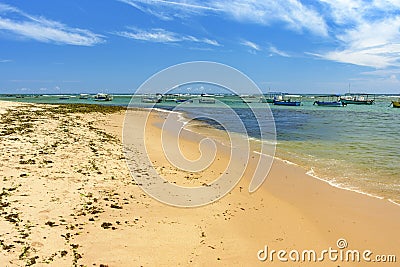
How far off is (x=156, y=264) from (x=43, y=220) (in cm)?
285

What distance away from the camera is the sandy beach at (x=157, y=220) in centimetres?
604

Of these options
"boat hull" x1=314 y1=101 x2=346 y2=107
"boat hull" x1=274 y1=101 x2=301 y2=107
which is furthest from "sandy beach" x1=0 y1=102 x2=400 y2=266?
"boat hull" x1=314 y1=101 x2=346 y2=107

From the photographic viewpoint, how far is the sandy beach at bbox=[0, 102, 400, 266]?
6035mm

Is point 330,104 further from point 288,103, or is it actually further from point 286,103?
point 286,103

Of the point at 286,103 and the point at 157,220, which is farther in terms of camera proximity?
the point at 286,103

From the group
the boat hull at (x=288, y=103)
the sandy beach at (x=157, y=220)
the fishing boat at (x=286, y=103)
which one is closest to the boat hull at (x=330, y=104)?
the fishing boat at (x=286, y=103)

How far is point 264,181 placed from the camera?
12508mm

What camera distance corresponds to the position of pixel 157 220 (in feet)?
25.6

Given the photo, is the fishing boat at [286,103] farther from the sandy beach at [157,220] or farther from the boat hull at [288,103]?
the sandy beach at [157,220]

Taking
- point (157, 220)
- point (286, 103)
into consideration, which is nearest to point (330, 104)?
point (286, 103)

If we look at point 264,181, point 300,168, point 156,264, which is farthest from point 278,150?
point 156,264

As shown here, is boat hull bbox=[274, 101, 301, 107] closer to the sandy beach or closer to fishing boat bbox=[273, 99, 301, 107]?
fishing boat bbox=[273, 99, 301, 107]

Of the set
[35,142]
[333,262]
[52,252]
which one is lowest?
[333,262]

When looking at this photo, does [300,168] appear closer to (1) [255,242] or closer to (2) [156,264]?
(1) [255,242]
